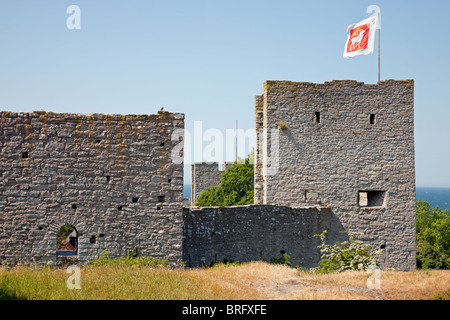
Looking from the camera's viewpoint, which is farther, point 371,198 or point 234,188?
point 234,188

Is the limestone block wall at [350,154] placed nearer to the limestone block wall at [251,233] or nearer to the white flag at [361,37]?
the limestone block wall at [251,233]

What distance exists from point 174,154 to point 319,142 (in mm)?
7082

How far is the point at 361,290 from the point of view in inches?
420

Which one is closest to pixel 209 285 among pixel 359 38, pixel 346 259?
pixel 346 259

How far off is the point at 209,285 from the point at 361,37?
487 inches

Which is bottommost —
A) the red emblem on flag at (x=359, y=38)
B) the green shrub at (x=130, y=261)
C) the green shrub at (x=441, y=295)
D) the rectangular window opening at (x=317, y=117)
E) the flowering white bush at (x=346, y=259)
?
the flowering white bush at (x=346, y=259)

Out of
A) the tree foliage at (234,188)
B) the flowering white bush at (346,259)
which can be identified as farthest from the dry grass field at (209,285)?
the tree foliage at (234,188)

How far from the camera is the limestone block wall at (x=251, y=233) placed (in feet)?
47.6

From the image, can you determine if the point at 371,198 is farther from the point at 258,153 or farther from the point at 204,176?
the point at 204,176

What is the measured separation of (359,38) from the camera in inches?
751

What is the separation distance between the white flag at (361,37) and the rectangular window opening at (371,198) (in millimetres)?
5104

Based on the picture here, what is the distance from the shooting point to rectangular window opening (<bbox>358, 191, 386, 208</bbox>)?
18.7 metres

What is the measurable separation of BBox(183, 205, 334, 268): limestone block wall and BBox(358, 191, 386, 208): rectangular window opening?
6.52 feet

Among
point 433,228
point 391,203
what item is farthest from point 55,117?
point 433,228
